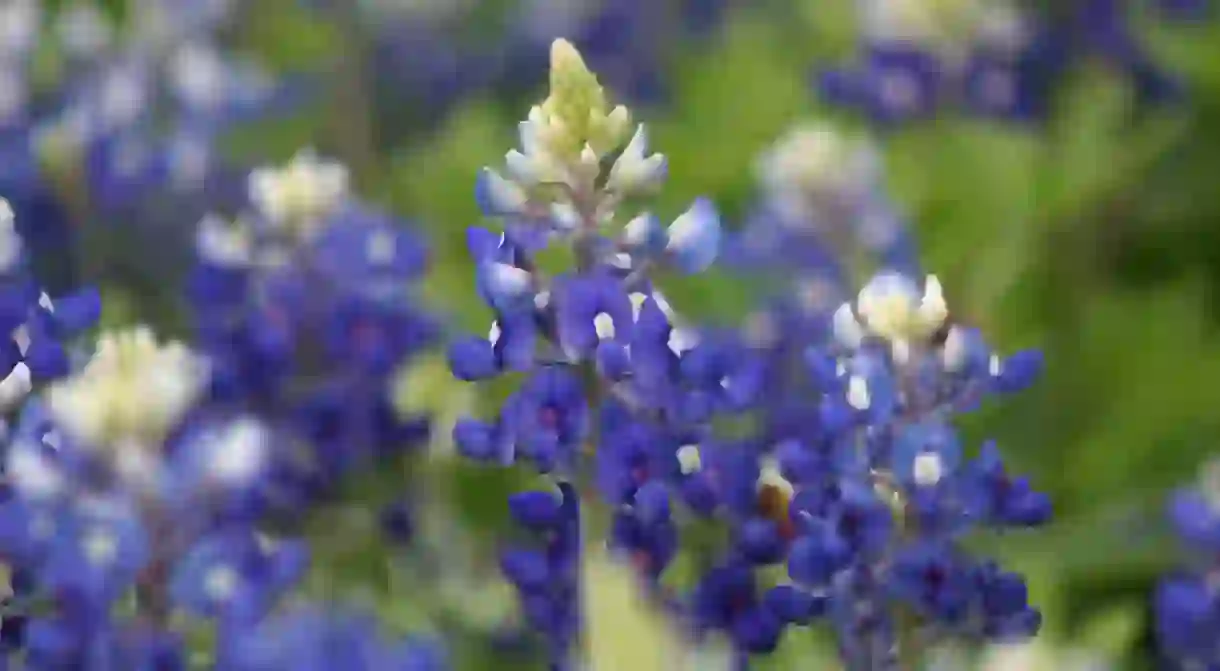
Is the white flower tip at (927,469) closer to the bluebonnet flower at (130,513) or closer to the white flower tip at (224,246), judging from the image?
the bluebonnet flower at (130,513)

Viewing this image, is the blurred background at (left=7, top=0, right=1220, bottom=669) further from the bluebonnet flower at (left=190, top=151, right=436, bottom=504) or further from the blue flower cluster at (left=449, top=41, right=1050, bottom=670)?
the blue flower cluster at (left=449, top=41, right=1050, bottom=670)

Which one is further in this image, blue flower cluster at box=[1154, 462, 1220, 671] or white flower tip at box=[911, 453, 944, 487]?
blue flower cluster at box=[1154, 462, 1220, 671]

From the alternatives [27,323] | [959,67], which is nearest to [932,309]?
[27,323]

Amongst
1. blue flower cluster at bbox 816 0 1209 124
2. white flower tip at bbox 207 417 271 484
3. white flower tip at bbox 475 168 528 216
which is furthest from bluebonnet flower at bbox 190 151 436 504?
blue flower cluster at bbox 816 0 1209 124

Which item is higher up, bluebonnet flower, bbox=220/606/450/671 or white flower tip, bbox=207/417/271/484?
white flower tip, bbox=207/417/271/484

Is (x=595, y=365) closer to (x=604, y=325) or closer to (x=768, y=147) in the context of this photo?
(x=604, y=325)

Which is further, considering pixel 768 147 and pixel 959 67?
pixel 959 67

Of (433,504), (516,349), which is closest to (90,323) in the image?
(516,349)
